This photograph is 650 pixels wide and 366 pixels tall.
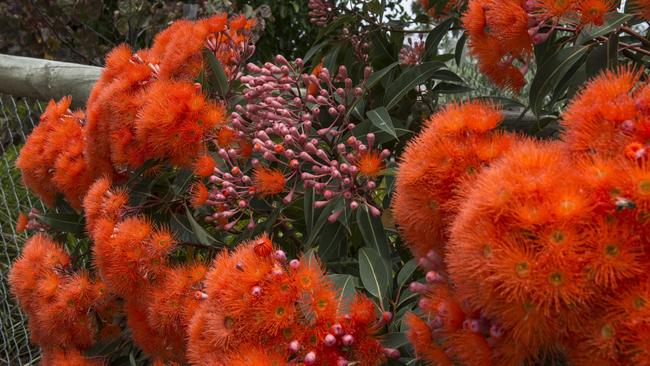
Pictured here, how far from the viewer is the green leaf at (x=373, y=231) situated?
5.27 feet

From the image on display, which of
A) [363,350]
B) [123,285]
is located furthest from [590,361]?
[123,285]

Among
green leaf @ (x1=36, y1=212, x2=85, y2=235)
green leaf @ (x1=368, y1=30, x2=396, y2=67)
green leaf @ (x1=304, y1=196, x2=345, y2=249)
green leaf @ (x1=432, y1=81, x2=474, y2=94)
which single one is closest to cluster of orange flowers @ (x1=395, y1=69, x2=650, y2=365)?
green leaf @ (x1=304, y1=196, x2=345, y2=249)

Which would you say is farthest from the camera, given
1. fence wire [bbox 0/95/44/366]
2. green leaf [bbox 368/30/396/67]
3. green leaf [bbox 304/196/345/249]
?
fence wire [bbox 0/95/44/366]

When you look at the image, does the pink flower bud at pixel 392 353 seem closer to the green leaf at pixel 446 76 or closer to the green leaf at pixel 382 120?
the green leaf at pixel 382 120

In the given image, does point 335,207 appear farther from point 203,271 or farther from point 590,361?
point 590,361

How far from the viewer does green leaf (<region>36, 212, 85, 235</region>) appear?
2412mm

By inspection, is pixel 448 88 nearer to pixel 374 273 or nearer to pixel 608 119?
pixel 374 273

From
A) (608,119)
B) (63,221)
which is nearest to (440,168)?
(608,119)

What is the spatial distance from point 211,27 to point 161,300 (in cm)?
81

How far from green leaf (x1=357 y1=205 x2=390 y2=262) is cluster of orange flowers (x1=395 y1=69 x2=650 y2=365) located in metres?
0.56

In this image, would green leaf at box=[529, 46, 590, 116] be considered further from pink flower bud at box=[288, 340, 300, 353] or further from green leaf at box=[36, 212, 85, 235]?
green leaf at box=[36, 212, 85, 235]

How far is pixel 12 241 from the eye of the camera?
4.66 m

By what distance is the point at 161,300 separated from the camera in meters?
1.75

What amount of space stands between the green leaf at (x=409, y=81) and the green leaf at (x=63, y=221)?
113 cm
